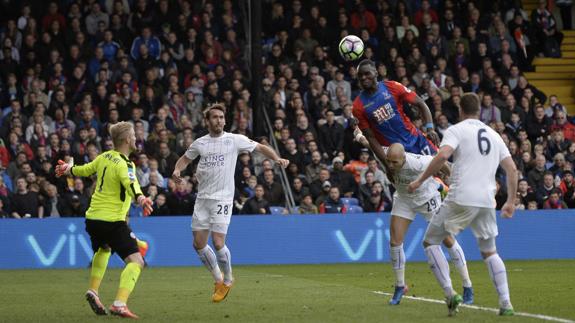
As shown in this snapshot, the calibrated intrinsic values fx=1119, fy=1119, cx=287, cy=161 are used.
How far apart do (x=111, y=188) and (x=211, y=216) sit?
7.84ft

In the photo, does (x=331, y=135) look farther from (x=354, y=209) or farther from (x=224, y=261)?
(x=224, y=261)

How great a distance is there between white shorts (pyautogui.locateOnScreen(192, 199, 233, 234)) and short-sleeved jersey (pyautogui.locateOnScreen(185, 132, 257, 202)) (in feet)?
0.25

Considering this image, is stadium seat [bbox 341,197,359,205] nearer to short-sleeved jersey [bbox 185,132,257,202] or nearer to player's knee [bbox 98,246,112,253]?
short-sleeved jersey [bbox 185,132,257,202]

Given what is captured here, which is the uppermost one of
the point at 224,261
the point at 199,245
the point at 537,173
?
the point at 199,245

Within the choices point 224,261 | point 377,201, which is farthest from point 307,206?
point 224,261

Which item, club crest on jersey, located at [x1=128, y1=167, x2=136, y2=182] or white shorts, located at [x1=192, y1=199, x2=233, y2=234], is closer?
club crest on jersey, located at [x1=128, y1=167, x2=136, y2=182]

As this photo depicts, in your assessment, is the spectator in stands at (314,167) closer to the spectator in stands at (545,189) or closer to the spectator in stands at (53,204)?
the spectator in stands at (545,189)

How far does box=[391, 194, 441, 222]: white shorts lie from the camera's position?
1249cm

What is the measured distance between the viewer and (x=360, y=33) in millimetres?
27781

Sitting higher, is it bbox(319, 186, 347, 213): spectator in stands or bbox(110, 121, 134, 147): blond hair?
bbox(110, 121, 134, 147): blond hair

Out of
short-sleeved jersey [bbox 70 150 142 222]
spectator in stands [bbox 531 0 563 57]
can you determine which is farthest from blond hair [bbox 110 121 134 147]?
spectator in stands [bbox 531 0 563 57]

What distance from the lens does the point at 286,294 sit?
14383 millimetres

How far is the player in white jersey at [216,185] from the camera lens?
45.4ft

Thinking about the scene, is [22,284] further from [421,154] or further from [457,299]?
[457,299]
